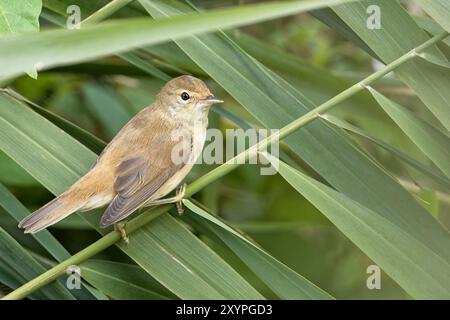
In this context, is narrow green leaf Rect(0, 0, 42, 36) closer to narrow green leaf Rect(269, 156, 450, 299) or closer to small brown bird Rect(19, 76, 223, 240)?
small brown bird Rect(19, 76, 223, 240)

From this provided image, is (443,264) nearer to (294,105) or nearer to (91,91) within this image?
(294,105)

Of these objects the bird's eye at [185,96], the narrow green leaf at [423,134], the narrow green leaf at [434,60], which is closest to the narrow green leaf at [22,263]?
the bird's eye at [185,96]

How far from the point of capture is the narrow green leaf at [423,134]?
87.5 inches

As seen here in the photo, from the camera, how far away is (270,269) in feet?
6.89

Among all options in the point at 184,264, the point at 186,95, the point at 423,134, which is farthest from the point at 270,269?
the point at 186,95

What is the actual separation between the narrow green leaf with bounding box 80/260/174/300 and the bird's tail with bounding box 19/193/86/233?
0.16m

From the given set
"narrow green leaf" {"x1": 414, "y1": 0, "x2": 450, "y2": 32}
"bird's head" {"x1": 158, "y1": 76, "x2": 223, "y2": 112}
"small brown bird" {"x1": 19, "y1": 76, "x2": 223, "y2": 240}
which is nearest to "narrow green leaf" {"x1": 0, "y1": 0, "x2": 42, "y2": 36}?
"small brown bird" {"x1": 19, "y1": 76, "x2": 223, "y2": 240}

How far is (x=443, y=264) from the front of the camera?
201 centimetres

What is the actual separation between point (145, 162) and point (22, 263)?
56 cm

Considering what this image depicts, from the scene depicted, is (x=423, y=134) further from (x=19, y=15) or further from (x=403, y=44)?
(x=19, y=15)

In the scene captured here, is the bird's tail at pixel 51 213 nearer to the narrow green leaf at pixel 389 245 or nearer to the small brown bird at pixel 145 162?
the small brown bird at pixel 145 162

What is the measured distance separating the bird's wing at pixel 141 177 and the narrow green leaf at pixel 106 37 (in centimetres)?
100

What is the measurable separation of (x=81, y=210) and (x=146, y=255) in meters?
0.33
